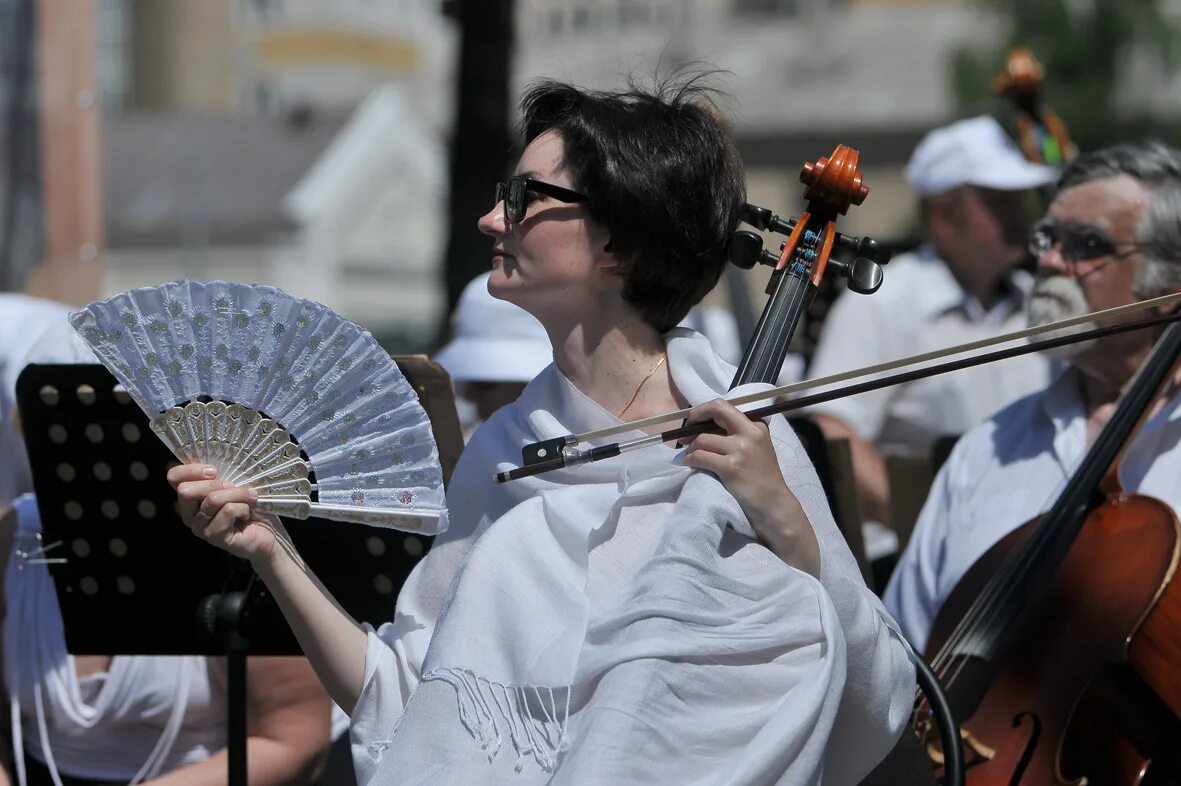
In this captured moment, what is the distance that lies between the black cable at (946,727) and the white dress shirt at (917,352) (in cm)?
237

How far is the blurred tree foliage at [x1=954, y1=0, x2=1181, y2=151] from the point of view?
24.8m

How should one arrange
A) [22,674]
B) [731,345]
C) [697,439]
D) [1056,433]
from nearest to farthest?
[697,439], [22,674], [1056,433], [731,345]

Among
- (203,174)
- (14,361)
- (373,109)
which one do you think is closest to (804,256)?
(14,361)

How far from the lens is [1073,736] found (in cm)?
280

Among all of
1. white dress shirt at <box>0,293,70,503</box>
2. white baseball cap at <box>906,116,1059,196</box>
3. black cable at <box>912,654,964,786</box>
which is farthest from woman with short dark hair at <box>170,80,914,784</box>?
white baseball cap at <box>906,116,1059,196</box>

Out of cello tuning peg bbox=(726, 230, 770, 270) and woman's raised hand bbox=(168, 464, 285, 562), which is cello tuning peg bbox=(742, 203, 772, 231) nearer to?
cello tuning peg bbox=(726, 230, 770, 270)

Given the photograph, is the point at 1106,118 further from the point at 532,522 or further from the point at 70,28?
the point at 532,522

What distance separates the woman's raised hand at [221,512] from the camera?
2.17m

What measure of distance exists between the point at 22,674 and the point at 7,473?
0.38m

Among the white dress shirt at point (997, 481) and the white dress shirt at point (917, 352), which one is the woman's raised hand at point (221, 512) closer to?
the white dress shirt at point (997, 481)

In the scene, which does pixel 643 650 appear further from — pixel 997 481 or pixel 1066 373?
pixel 1066 373

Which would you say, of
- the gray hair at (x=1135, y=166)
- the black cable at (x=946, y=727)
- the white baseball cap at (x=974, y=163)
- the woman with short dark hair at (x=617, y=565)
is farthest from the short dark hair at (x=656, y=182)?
the white baseball cap at (x=974, y=163)

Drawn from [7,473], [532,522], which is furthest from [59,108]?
[532,522]

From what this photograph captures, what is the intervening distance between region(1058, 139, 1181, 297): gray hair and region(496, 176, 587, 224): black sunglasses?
1628mm
